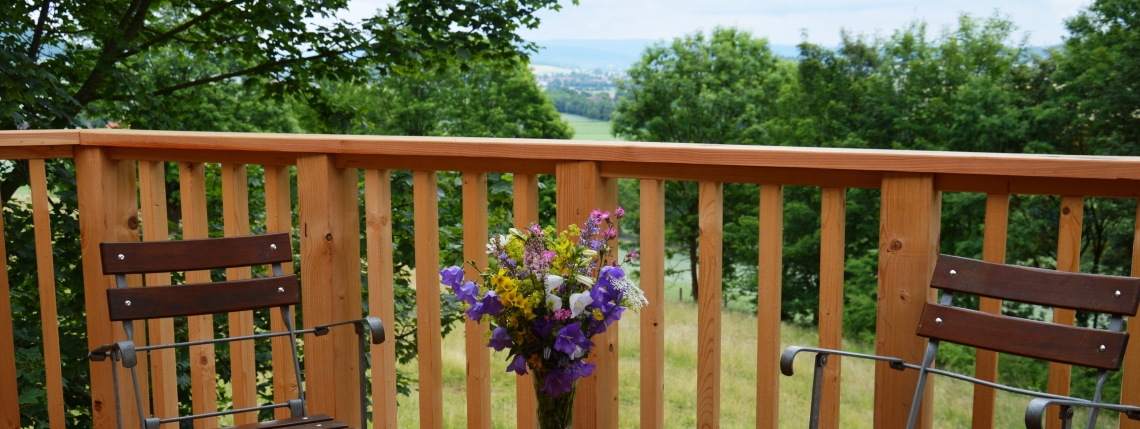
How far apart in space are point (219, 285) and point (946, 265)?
162cm

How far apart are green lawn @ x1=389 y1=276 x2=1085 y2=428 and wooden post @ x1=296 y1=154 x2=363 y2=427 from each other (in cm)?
784

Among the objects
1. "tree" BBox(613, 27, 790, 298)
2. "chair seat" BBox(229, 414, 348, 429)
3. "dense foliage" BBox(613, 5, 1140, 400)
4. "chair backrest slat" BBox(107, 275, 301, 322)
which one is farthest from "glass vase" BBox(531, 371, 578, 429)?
"tree" BBox(613, 27, 790, 298)

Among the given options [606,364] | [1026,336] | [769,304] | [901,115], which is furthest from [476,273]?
[901,115]

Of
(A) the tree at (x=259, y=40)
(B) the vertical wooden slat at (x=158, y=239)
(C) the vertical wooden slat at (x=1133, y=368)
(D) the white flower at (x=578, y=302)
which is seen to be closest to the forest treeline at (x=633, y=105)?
(A) the tree at (x=259, y=40)

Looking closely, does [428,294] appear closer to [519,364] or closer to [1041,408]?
[519,364]

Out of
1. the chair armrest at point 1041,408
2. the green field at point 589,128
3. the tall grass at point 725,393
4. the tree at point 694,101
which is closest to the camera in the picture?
the chair armrest at point 1041,408

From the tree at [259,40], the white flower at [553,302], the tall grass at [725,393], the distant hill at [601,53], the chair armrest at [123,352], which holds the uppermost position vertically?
the distant hill at [601,53]

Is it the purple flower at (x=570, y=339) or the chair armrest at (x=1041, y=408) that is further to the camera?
the purple flower at (x=570, y=339)

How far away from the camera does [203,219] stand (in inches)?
100

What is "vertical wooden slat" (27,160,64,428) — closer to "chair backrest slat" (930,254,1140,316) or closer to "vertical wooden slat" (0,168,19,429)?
"vertical wooden slat" (0,168,19,429)

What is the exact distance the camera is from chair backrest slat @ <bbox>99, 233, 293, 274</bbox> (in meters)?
2.15

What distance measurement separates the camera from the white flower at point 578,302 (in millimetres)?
1552

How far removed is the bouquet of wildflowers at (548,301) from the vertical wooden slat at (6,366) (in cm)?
161

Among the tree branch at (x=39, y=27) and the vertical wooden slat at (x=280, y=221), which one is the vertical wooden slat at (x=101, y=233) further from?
the tree branch at (x=39, y=27)
